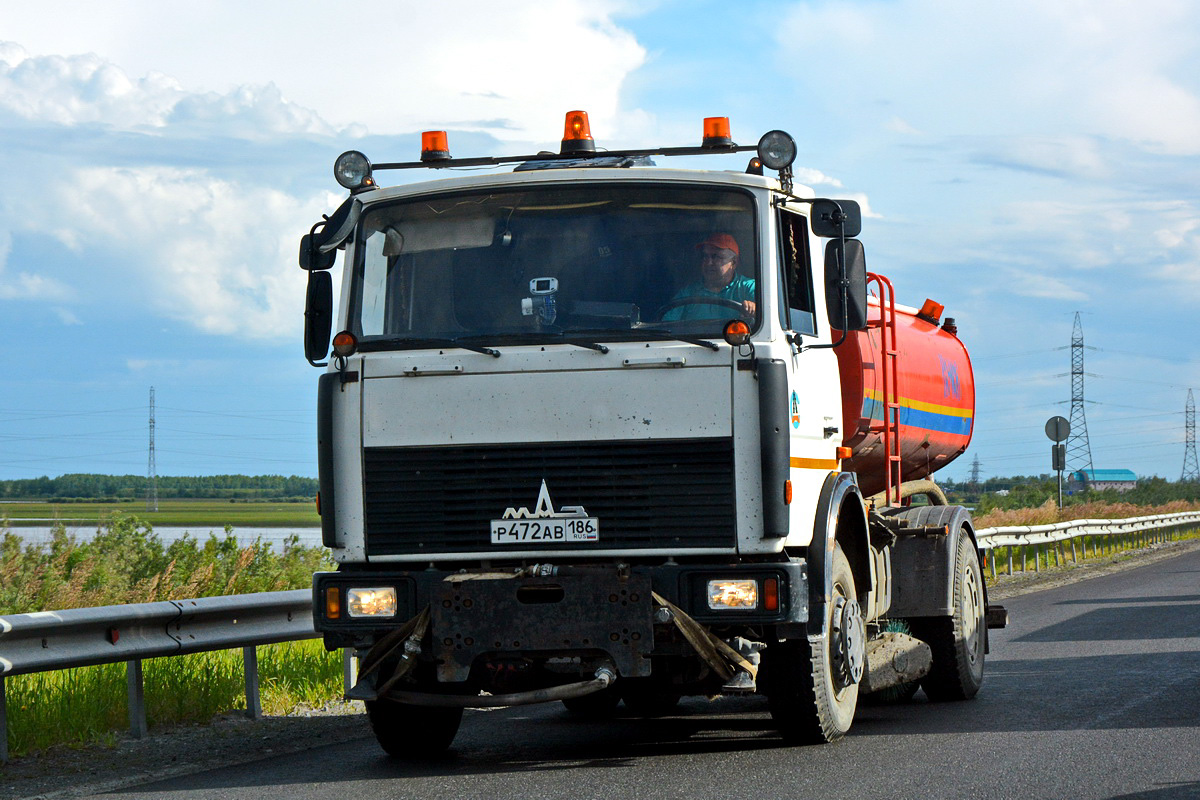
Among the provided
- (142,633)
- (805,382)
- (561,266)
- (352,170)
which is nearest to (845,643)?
(805,382)

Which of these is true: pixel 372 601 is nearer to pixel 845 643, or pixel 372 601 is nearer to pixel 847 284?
pixel 845 643

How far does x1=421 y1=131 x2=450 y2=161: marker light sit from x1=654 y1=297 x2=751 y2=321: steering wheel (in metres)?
1.86

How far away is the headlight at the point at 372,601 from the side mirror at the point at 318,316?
117 cm

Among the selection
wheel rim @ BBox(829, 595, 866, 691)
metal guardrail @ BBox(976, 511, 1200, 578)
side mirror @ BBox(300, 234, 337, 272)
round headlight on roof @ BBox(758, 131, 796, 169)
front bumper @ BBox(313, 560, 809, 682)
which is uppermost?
round headlight on roof @ BBox(758, 131, 796, 169)

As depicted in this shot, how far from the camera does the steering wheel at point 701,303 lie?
280 inches

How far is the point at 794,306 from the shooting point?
24.3 feet

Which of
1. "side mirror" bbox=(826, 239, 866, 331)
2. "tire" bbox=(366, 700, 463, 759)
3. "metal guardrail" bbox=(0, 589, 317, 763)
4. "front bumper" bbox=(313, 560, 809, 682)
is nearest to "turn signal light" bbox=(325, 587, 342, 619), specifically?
"front bumper" bbox=(313, 560, 809, 682)

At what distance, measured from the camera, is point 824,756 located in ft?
24.1

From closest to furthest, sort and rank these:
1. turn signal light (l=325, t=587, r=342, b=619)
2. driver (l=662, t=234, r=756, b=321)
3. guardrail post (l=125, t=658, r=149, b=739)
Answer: driver (l=662, t=234, r=756, b=321), turn signal light (l=325, t=587, r=342, b=619), guardrail post (l=125, t=658, r=149, b=739)

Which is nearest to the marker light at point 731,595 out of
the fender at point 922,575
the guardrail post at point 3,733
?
the fender at point 922,575

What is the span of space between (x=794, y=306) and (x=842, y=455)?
3.23 feet

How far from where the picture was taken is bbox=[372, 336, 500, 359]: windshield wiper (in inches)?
280

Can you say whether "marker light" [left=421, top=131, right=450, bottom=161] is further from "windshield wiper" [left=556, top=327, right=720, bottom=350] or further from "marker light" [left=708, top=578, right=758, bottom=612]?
"marker light" [left=708, top=578, right=758, bottom=612]

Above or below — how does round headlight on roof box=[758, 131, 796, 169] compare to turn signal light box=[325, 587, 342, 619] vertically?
above
